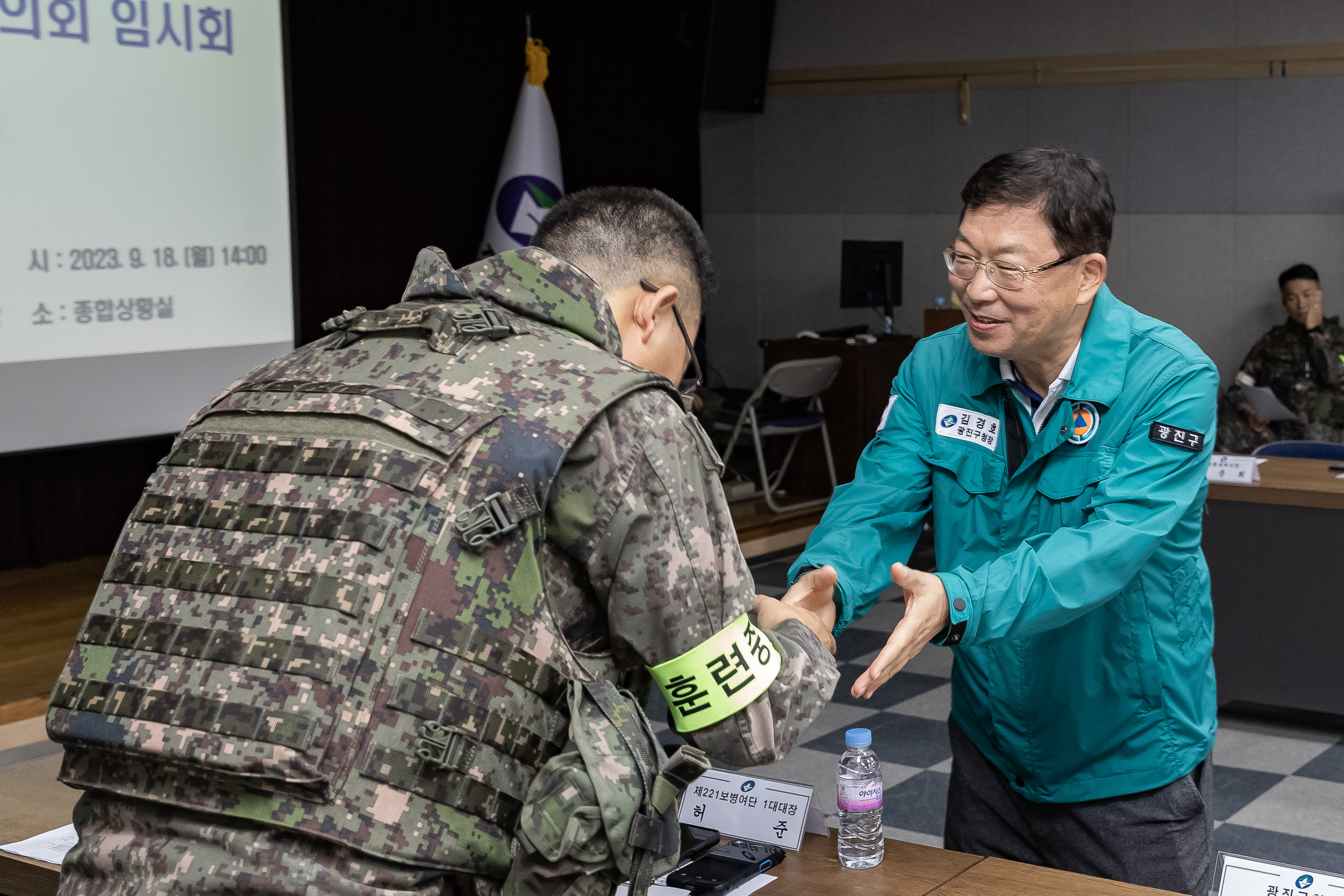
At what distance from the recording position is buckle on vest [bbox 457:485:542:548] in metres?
1.03

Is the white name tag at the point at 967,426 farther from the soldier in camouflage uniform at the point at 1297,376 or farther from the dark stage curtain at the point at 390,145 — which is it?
the soldier in camouflage uniform at the point at 1297,376

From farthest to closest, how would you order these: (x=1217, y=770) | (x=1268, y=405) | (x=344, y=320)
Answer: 1. (x=1268, y=405)
2. (x=1217, y=770)
3. (x=344, y=320)

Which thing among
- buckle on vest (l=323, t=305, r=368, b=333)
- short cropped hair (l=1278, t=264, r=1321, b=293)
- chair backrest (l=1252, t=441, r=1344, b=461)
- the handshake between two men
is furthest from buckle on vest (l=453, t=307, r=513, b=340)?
short cropped hair (l=1278, t=264, r=1321, b=293)

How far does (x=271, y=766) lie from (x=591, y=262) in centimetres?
63

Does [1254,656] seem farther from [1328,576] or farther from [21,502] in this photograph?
[21,502]

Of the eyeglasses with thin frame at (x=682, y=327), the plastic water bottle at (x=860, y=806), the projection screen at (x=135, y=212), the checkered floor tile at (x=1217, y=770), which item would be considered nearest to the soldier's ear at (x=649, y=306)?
the eyeglasses with thin frame at (x=682, y=327)

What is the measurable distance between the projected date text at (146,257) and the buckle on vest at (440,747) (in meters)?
4.03

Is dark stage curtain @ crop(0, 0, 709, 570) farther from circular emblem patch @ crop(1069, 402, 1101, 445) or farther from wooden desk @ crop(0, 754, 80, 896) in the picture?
circular emblem patch @ crop(1069, 402, 1101, 445)

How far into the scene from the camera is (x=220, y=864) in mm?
1029

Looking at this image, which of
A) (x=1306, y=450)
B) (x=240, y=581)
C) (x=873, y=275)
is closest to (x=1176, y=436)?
(x=240, y=581)

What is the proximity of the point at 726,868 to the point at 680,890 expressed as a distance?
79 mm

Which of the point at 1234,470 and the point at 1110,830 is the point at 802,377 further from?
the point at 1110,830

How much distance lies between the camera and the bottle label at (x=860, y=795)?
1.60 m

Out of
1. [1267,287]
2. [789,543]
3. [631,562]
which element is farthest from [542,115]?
[631,562]
